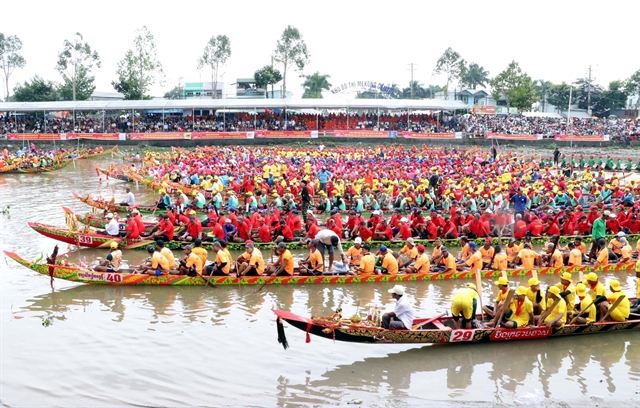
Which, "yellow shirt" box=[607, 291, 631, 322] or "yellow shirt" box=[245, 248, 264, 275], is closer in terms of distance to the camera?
"yellow shirt" box=[607, 291, 631, 322]

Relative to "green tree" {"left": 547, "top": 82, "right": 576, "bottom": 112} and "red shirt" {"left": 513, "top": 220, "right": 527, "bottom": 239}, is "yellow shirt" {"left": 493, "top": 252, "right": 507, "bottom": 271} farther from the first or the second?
"green tree" {"left": 547, "top": 82, "right": 576, "bottom": 112}

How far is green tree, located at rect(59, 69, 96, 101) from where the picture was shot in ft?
189

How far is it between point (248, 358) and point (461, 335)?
3.43 metres

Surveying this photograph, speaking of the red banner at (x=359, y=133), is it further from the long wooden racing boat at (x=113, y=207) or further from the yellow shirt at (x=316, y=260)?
the yellow shirt at (x=316, y=260)

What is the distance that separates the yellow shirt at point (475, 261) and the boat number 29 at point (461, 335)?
3955 mm

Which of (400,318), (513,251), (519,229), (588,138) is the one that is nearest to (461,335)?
(400,318)

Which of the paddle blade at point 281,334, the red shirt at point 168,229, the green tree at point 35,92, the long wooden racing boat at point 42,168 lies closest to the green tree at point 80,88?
the green tree at point 35,92

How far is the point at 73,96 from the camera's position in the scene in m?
55.4

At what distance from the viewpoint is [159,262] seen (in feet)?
41.1

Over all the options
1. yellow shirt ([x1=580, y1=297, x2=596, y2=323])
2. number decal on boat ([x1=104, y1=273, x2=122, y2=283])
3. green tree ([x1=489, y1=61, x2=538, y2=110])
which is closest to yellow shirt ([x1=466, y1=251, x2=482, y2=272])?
yellow shirt ([x1=580, y1=297, x2=596, y2=323])

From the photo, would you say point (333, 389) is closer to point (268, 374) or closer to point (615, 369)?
point (268, 374)

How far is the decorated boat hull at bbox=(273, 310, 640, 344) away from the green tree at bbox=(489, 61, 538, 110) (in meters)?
48.7

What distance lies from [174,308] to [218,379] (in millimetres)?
3414

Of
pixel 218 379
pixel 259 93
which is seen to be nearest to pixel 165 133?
pixel 259 93
